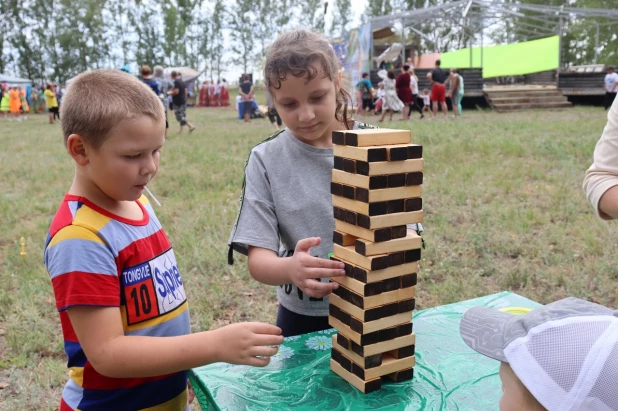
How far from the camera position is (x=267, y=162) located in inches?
65.1

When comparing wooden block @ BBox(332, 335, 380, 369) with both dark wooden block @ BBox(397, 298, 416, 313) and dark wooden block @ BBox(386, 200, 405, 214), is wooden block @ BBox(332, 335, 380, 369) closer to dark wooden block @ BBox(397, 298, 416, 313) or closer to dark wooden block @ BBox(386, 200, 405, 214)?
dark wooden block @ BBox(397, 298, 416, 313)

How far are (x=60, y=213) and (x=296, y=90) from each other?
0.71 m

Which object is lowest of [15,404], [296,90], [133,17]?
[15,404]

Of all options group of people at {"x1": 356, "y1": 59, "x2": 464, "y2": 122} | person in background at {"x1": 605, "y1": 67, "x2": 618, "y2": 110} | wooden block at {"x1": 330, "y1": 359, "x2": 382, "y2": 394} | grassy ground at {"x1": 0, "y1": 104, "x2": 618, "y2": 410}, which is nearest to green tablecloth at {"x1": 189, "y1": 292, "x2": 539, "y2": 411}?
wooden block at {"x1": 330, "y1": 359, "x2": 382, "y2": 394}

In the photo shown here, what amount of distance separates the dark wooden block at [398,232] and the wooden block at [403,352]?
1.13 feet

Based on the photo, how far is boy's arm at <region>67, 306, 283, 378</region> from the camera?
3.76ft

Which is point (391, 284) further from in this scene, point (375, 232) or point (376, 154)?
point (376, 154)

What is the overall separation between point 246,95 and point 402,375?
15.7 metres

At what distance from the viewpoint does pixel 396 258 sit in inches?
51.3

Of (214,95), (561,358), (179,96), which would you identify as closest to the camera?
(561,358)

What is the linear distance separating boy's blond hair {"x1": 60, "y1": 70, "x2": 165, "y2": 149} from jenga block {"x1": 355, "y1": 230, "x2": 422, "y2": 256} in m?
0.60

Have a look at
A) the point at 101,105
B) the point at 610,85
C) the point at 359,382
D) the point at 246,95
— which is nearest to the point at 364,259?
the point at 359,382

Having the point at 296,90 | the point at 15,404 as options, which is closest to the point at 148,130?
the point at 296,90

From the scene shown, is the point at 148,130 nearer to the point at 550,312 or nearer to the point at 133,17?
the point at 550,312
